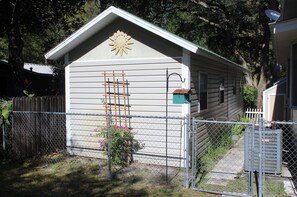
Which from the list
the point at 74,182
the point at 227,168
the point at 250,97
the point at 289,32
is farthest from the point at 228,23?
the point at 74,182

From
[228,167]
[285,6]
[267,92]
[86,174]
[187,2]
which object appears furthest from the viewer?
[187,2]

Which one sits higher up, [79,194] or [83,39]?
[83,39]

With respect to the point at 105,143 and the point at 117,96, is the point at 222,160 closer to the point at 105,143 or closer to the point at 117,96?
the point at 105,143

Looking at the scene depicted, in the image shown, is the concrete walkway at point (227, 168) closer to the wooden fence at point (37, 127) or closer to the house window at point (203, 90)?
the house window at point (203, 90)

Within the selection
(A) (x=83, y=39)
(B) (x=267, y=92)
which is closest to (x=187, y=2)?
(B) (x=267, y=92)

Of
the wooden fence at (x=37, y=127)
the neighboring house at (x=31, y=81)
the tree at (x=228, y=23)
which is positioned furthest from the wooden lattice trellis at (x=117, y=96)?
the tree at (x=228, y=23)

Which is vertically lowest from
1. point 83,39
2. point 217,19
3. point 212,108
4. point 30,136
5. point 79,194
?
point 79,194

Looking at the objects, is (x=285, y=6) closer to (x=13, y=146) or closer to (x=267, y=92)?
(x=267, y=92)

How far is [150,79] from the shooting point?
8.40m

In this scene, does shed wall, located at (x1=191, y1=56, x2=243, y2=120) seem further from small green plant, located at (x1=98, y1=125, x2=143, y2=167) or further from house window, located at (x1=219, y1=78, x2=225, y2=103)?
small green plant, located at (x1=98, y1=125, x2=143, y2=167)

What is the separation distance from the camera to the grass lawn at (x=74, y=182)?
6.28 m

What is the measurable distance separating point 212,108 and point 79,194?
5658 millimetres

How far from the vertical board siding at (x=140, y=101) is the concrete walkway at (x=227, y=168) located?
1028 millimetres

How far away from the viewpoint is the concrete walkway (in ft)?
23.0
